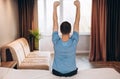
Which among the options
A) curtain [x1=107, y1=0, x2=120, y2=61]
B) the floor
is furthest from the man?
curtain [x1=107, y1=0, x2=120, y2=61]

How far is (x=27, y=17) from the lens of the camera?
21.2ft

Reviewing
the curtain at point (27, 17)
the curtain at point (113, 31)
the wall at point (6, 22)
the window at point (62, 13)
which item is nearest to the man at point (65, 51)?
the wall at point (6, 22)

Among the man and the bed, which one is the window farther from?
the man

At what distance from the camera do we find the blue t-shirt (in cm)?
228

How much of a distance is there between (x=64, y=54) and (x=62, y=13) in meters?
5.27

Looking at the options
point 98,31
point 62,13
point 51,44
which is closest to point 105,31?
point 98,31

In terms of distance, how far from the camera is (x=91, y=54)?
21.9 ft

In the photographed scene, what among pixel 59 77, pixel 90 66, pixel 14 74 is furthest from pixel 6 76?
pixel 90 66

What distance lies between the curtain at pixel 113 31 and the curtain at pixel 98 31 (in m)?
0.21

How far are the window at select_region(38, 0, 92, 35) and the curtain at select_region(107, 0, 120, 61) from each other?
3.49ft

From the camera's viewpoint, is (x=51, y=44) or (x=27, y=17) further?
(x=51, y=44)

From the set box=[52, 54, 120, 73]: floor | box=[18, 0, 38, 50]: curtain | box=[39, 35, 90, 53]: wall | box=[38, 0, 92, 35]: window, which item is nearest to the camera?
box=[52, 54, 120, 73]: floor

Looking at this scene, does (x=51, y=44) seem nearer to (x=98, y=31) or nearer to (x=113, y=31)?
(x=98, y=31)

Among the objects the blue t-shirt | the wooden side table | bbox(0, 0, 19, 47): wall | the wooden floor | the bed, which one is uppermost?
bbox(0, 0, 19, 47): wall
